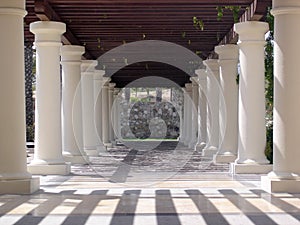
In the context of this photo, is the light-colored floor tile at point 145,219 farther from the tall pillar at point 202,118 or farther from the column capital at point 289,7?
the tall pillar at point 202,118

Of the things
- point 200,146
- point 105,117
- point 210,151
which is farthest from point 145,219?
point 105,117

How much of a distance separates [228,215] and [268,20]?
880 cm

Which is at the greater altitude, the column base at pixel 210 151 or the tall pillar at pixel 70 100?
the tall pillar at pixel 70 100

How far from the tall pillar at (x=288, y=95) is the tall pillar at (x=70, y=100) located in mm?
8887

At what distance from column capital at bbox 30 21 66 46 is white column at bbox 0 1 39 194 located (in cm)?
362

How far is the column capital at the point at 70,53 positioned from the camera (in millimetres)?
19016

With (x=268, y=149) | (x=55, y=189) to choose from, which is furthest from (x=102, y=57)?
(x=55, y=189)

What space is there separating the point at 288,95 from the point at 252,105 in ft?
13.7

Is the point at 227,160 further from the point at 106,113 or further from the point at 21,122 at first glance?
the point at 106,113

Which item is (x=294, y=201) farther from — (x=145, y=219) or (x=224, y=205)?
(x=145, y=219)

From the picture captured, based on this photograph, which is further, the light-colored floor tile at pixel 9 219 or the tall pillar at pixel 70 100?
the tall pillar at pixel 70 100

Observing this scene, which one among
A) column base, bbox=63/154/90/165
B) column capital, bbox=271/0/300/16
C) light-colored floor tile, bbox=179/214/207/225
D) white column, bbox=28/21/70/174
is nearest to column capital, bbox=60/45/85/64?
column base, bbox=63/154/90/165

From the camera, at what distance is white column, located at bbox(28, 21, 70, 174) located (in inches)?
Result: 597

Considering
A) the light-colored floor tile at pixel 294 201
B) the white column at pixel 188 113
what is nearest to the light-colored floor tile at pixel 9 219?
the light-colored floor tile at pixel 294 201
